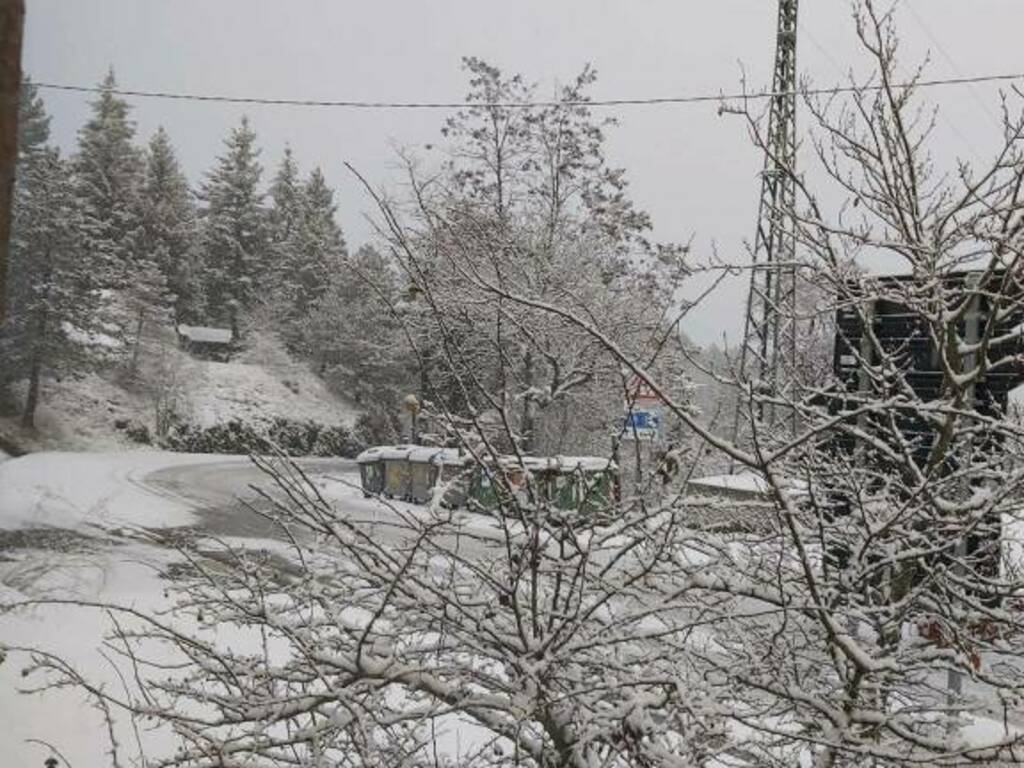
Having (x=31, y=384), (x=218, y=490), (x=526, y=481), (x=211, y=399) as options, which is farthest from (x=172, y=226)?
(x=526, y=481)

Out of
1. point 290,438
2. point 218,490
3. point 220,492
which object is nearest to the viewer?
point 220,492

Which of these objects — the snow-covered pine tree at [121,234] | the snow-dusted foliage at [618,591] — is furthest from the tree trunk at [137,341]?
the snow-dusted foliage at [618,591]

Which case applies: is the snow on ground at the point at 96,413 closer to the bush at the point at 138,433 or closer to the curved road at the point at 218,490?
the bush at the point at 138,433

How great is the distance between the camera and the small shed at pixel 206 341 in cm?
3134

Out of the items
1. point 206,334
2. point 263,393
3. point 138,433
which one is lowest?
point 138,433

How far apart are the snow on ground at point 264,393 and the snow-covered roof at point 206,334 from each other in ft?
5.38

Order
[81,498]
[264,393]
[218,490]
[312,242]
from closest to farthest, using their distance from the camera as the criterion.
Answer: [81,498] < [218,490] < [264,393] < [312,242]

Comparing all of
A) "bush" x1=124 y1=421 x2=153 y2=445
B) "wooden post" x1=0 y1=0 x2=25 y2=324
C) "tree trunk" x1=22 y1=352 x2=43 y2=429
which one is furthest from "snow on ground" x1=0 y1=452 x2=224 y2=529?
"wooden post" x1=0 y1=0 x2=25 y2=324

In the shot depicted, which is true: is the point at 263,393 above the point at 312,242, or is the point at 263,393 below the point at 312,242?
below

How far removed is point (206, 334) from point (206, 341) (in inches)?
26.2

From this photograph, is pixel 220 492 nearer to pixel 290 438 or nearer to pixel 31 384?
pixel 290 438

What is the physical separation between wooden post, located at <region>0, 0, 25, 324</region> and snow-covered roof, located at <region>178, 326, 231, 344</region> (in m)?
32.4

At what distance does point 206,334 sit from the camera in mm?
33219

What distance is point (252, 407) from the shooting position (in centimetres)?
2766
